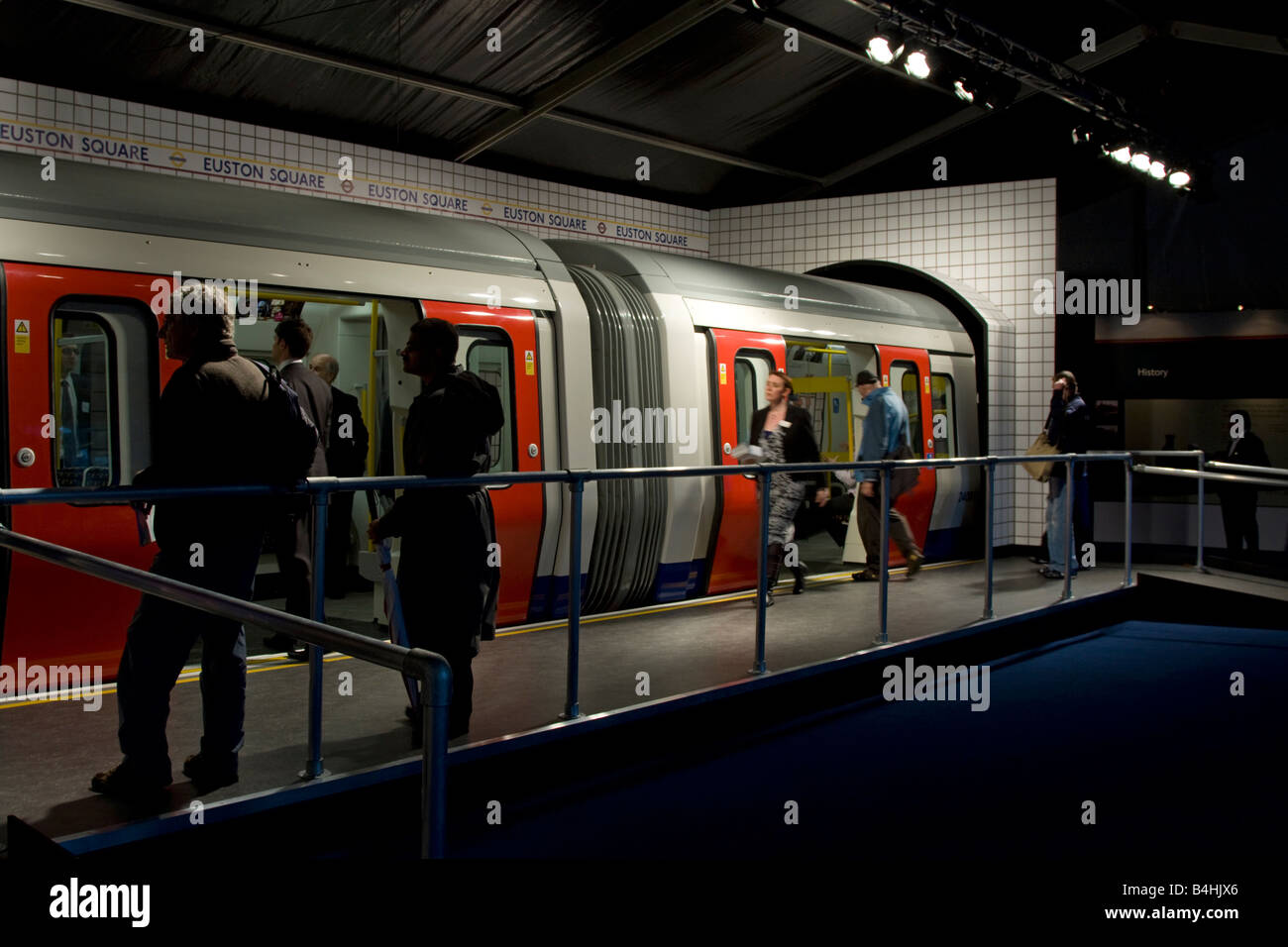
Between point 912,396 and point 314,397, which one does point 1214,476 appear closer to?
point 912,396

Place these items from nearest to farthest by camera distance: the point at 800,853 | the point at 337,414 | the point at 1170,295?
the point at 800,853
the point at 337,414
the point at 1170,295

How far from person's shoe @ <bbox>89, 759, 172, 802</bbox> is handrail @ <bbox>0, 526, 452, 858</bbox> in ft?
2.86

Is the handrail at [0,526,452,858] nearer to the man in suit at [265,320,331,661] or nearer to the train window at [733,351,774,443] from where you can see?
the man in suit at [265,320,331,661]

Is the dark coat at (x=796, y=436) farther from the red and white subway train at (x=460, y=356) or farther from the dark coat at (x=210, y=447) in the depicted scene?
the dark coat at (x=210, y=447)

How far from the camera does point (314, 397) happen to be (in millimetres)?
5262

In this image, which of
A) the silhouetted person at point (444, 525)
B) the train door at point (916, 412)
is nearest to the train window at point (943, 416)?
the train door at point (916, 412)

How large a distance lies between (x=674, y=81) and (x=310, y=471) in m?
5.97

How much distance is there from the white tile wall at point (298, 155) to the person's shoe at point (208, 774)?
5.27 meters

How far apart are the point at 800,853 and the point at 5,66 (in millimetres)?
7283

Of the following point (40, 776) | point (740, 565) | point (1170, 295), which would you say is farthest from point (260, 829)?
point (1170, 295)

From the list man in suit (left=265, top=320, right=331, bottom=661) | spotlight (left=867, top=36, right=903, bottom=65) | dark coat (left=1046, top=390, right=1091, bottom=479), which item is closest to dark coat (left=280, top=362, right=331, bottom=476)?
man in suit (left=265, top=320, right=331, bottom=661)

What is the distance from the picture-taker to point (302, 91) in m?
8.48

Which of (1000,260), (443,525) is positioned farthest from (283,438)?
(1000,260)
